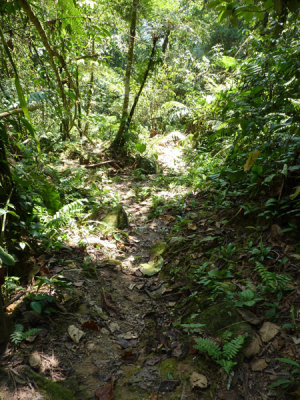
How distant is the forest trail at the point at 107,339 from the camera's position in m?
1.68

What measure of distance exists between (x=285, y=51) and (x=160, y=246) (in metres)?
2.97

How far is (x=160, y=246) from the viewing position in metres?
3.76

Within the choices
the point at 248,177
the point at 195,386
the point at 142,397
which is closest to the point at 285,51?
the point at 248,177

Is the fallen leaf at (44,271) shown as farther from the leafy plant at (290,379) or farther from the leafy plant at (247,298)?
the leafy plant at (290,379)

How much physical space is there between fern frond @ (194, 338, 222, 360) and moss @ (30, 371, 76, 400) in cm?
89

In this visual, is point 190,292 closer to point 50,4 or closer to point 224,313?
point 224,313

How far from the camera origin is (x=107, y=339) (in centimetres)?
218

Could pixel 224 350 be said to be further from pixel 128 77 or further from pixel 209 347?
pixel 128 77

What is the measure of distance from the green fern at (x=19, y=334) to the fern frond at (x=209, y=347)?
118cm

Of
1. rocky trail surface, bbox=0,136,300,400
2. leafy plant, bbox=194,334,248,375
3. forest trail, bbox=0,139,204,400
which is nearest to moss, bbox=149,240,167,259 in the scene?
rocky trail surface, bbox=0,136,300,400

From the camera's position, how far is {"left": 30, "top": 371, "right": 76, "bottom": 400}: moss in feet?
4.93

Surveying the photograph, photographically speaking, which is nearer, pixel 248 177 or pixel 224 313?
pixel 224 313

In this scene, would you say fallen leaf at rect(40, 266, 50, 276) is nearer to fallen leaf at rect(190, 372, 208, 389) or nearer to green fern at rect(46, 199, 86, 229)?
green fern at rect(46, 199, 86, 229)

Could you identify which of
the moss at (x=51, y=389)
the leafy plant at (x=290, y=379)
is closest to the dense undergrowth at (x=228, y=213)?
the leafy plant at (x=290, y=379)
